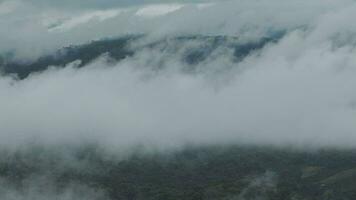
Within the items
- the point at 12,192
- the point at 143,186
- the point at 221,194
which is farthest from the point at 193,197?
the point at 12,192

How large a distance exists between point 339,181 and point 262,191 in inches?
927

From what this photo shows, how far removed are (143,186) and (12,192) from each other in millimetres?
39853

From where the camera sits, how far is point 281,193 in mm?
176750

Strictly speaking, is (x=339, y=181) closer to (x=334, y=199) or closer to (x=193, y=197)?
(x=334, y=199)

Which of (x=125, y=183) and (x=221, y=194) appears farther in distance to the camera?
(x=125, y=183)

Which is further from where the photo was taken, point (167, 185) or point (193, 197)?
point (167, 185)

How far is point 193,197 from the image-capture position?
584ft

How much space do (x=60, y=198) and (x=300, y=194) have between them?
68.8m

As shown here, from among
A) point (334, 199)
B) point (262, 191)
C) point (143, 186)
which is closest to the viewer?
point (334, 199)

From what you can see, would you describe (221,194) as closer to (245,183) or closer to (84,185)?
(245,183)

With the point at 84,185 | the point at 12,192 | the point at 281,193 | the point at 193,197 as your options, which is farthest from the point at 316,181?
the point at 12,192

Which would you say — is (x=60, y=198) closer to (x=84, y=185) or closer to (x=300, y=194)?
(x=84, y=185)

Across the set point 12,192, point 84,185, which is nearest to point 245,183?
point 84,185

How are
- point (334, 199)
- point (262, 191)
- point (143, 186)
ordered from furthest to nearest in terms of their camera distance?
point (143, 186), point (262, 191), point (334, 199)
